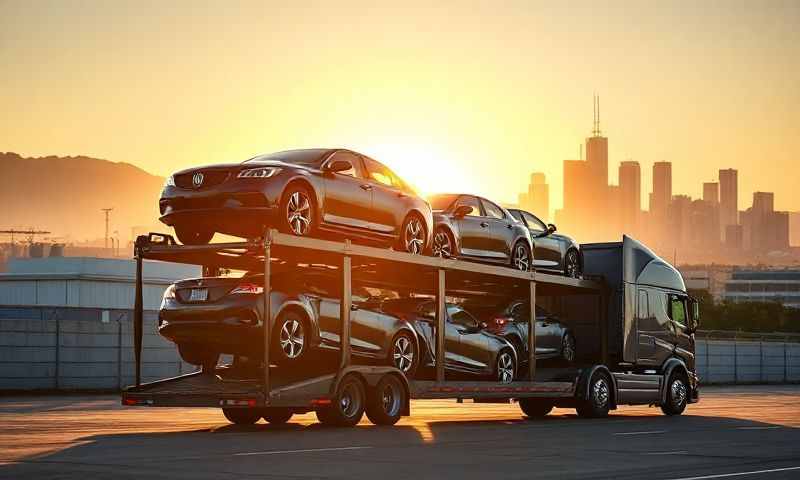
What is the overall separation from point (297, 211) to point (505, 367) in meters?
6.18

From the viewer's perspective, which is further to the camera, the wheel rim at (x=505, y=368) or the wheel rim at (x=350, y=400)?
the wheel rim at (x=505, y=368)

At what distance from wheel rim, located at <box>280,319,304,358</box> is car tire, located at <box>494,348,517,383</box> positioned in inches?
201

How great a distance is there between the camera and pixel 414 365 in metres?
19.7

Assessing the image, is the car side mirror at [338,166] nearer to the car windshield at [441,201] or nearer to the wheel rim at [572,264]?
the car windshield at [441,201]

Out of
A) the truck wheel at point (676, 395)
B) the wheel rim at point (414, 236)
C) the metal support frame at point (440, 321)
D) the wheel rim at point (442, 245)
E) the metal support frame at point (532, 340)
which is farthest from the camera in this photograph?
the truck wheel at point (676, 395)

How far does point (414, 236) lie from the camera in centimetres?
1973

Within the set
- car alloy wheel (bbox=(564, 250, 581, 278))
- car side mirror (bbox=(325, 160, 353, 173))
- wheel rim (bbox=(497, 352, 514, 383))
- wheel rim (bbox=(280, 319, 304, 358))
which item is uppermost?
car side mirror (bbox=(325, 160, 353, 173))

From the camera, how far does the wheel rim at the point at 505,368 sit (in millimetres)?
21984

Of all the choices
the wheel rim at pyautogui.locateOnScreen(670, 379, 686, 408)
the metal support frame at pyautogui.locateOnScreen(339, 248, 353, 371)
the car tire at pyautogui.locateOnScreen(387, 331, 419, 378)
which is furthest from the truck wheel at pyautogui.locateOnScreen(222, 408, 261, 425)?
the wheel rim at pyautogui.locateOnScreen(670, 379, 686, 408)

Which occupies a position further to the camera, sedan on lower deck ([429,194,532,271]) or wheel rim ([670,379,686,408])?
wheel rim ([670,379,686,408])

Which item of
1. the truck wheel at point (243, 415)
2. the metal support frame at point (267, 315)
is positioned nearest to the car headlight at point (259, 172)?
the metal support frame at point (267, 315)

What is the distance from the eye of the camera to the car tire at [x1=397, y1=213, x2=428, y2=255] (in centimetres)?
1945

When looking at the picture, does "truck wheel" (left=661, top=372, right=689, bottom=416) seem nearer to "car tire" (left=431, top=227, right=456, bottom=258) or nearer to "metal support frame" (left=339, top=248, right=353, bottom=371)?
"car tire" (left=431, top=227, right=456, bottom=258)

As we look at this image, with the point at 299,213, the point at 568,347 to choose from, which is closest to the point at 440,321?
the point at 299,213
